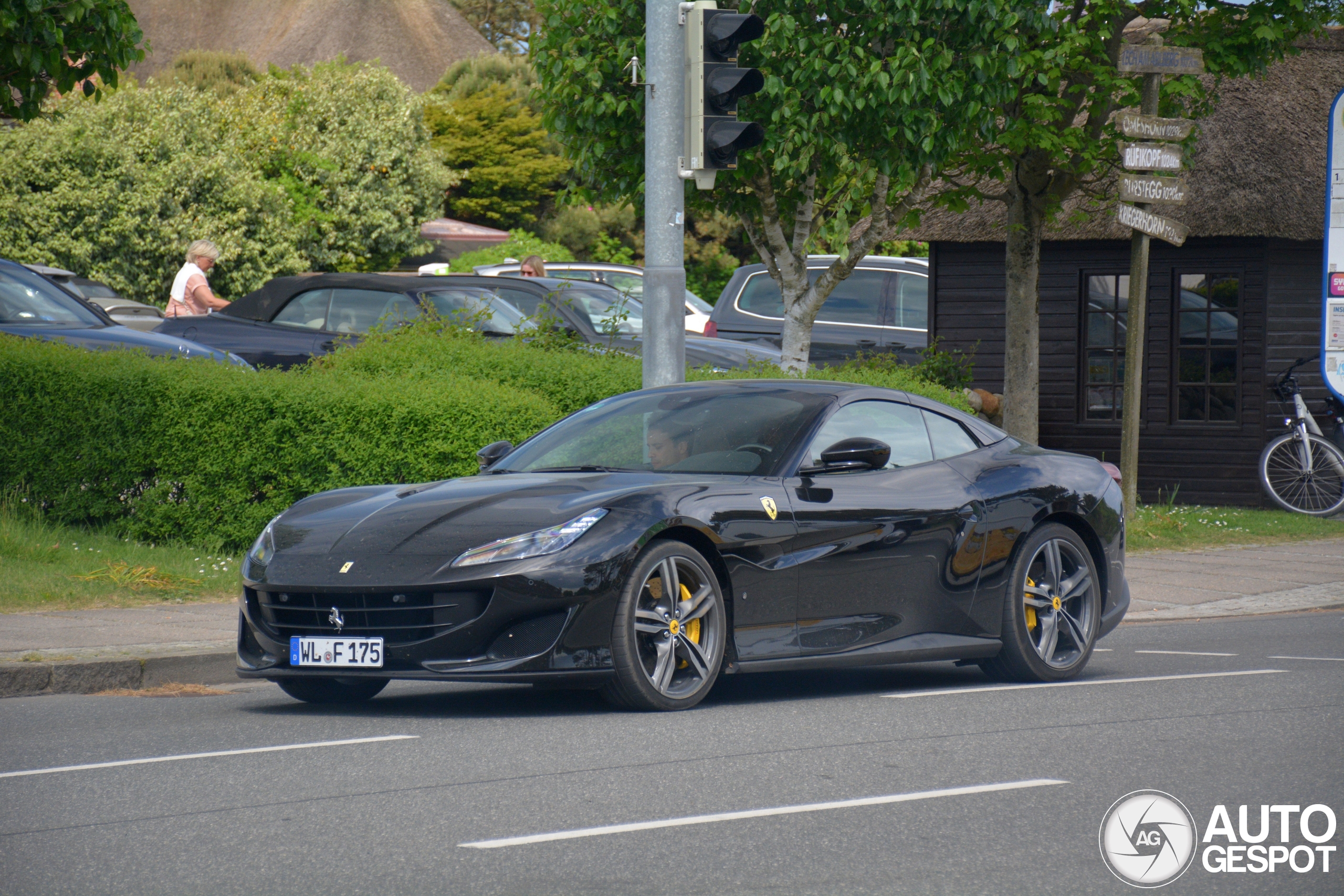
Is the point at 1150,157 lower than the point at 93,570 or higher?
higher

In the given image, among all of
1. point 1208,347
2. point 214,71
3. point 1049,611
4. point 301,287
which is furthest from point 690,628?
point 214,71

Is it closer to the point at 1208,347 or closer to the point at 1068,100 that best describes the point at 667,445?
the point at 1068,100

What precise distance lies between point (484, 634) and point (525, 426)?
5.02 meters

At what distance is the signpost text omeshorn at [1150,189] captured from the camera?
1407cm

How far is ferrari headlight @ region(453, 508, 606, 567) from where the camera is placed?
20.7 ft

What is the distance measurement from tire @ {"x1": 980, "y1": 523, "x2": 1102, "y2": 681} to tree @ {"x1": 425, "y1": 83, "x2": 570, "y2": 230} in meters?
43.6

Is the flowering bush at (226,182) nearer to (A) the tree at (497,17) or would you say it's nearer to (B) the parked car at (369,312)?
(B) the parked car at (369,312)

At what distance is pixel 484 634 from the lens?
20.5 ft

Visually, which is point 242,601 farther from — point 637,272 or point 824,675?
point 637,272

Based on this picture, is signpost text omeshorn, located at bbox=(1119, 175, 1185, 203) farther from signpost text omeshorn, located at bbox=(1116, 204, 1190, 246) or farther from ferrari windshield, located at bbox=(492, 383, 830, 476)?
ferrari windshield, located at bbox=(492, 383, 830, 476)

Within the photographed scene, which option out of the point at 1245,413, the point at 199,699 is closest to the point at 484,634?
the point at 199,699

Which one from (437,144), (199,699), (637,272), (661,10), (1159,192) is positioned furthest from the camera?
(437,144)

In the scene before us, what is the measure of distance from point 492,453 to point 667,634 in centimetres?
182

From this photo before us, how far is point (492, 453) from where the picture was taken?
800cm
